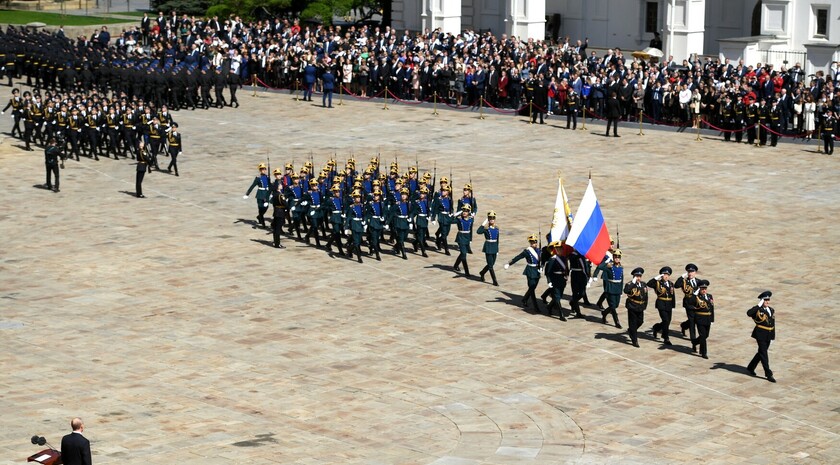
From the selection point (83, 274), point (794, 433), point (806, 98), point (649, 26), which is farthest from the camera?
point (649, 26)

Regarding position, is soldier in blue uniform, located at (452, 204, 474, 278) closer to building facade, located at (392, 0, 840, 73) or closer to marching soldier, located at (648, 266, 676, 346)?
marching soldier, located at (648, 266, 676, 346)

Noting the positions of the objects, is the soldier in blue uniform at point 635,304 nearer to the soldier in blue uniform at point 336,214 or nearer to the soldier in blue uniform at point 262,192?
the soldier in blue uniform at point 336,214

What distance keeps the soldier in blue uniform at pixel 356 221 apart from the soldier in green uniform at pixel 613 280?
617 centimetres

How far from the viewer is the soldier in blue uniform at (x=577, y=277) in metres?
28.0

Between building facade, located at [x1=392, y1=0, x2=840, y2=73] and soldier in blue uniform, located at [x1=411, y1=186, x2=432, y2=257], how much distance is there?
22053 millimetres

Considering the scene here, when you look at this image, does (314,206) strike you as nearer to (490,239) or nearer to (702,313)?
(490,239)

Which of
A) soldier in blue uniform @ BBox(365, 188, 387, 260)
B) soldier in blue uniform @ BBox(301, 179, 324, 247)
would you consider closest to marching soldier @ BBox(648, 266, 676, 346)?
soldier in blue uniform @ BBox(365, 188, 387, 260)

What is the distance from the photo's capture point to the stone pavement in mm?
21672

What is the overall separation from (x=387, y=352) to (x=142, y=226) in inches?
437

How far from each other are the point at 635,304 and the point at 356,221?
773 centimetres

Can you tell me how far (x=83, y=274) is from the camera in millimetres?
31031

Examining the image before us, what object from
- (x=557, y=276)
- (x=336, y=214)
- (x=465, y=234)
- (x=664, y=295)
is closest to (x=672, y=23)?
(x=336, y=214)

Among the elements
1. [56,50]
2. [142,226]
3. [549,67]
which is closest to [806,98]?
[549,67]

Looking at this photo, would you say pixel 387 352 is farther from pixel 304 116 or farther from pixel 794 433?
pixel 304 116
